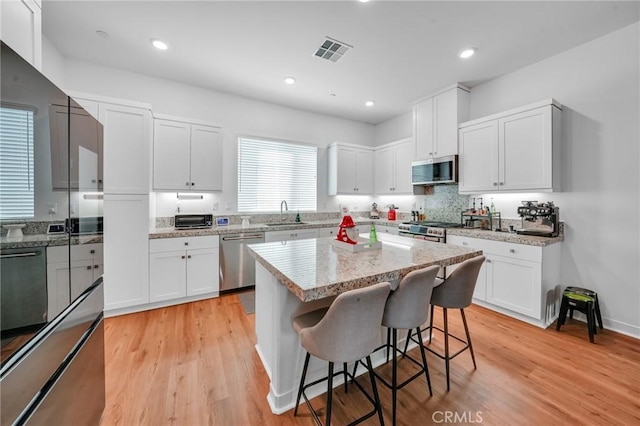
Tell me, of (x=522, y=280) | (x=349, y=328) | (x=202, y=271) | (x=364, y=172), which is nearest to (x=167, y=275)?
(x=202, y=271)

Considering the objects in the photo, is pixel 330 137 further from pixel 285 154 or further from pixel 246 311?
pixel 246 311

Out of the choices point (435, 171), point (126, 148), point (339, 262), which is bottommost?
point (339, 262)

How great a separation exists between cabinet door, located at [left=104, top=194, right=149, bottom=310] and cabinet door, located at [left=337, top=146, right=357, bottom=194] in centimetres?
321

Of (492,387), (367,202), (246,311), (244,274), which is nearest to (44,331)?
(246,311)

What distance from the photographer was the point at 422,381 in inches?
75.1

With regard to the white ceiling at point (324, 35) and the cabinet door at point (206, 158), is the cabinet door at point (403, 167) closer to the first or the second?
the white ceiling at point (324, 35)

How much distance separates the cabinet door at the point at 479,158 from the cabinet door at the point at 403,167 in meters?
0.97

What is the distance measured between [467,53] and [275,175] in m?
3.30

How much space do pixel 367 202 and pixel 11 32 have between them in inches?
209

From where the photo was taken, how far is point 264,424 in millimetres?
1537

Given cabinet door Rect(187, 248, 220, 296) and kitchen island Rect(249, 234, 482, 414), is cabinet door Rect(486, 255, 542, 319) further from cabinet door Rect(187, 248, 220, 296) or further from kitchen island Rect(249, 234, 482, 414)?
cabinet door Rect(187, 248, 220, 296)

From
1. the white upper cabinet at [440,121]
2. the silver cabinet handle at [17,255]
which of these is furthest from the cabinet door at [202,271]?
the white upper cabinet at [440,121]

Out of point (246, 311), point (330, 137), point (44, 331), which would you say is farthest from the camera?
point (330, 137)

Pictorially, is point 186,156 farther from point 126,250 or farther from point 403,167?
point 403,167
